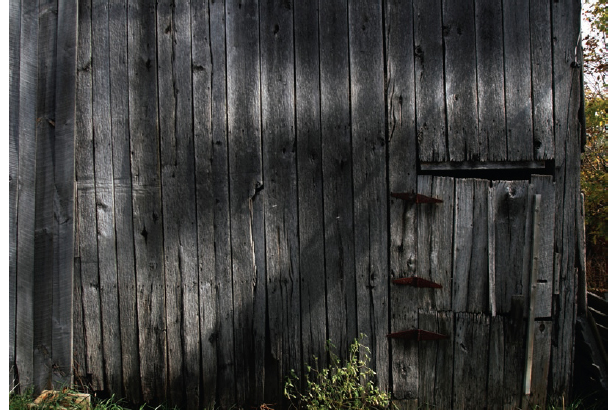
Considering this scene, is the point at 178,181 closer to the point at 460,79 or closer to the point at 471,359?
the point at 460,79

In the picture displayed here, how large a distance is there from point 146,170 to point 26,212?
37.5 inches

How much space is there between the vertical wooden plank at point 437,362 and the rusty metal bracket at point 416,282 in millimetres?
190

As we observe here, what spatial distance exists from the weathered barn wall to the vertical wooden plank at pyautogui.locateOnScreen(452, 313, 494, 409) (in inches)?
0.5

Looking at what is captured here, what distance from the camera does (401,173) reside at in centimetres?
301


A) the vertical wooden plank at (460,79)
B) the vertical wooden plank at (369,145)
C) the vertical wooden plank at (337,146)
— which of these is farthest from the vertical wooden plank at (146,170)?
the vertical wooden plank at (460,79)

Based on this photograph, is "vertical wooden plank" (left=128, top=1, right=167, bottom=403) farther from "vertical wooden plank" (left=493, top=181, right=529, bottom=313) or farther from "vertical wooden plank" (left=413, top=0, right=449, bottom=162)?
"vertical wooden plank" (left=493, top=181, right=529, bottom=313)

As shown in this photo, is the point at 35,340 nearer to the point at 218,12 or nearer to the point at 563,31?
the point at 218,12

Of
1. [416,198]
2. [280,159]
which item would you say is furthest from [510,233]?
[280,159]

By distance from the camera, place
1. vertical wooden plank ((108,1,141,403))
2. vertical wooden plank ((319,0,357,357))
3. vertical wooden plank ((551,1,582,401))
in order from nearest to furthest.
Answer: vertical wooden plank ((551,1,582,401)) < vertical wooden plank ((319,0,357,357)) < vertical wooden plank ((108,1,141,403))

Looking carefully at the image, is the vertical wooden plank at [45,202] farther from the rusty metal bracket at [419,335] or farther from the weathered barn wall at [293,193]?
the rusty metal bracket at [419,335]

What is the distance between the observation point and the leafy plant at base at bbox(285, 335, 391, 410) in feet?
9.62

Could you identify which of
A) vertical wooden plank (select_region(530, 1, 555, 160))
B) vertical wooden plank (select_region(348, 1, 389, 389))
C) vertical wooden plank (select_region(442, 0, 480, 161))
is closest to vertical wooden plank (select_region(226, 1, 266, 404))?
vertical wooden plank (select_region(348, 1, 389, 389))

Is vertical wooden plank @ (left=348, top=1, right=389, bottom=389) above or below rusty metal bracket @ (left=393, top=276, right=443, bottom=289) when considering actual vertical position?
above

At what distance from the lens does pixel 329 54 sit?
9.97ft
